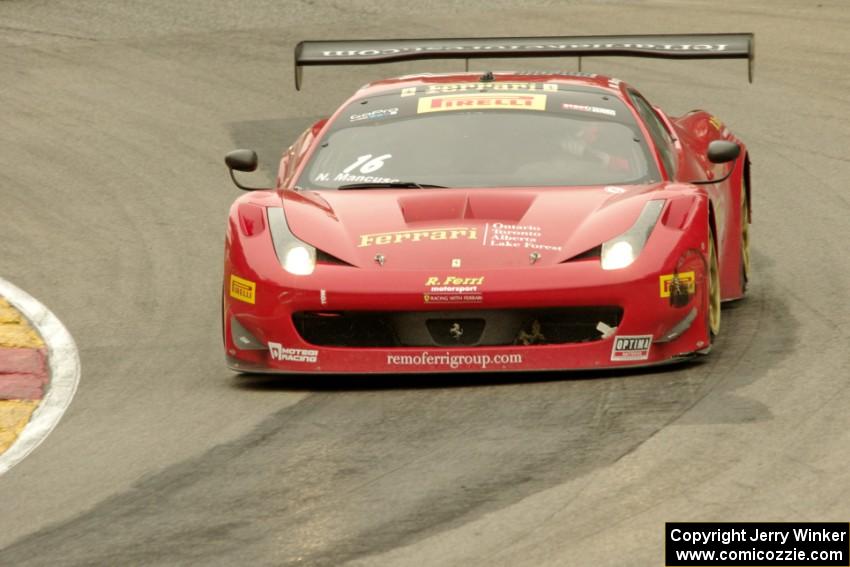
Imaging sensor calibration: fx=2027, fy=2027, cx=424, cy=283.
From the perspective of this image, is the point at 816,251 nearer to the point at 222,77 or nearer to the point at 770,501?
the point at 770,501

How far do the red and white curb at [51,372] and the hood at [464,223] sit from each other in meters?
1.25

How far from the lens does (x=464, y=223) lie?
27.5 feet

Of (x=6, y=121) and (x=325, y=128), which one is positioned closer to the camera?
(x=325, y=128)

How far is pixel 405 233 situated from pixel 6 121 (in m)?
7.88

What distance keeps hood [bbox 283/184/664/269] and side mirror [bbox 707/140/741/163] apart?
1.72 ft

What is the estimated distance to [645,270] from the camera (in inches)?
318

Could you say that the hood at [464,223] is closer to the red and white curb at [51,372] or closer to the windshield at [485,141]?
the windshield at [485,141]

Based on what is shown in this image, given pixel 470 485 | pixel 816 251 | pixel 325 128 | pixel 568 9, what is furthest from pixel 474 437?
pixel 568 9

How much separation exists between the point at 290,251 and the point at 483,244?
82cm

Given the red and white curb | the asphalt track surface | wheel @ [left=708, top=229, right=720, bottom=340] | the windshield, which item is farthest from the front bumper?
the red and white curb

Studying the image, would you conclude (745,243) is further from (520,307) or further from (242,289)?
(242,289)

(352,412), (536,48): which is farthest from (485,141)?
(352,412)

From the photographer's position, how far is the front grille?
8.03 meters

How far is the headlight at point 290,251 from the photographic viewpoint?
327 inches
